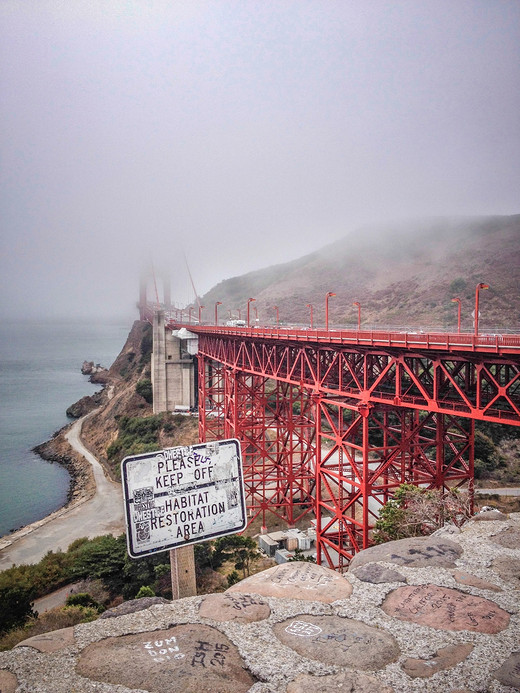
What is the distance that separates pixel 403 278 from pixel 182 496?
99543 mm

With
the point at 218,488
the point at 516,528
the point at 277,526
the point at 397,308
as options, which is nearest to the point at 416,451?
the point at 516,528

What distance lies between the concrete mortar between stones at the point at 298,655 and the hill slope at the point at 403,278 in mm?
43302

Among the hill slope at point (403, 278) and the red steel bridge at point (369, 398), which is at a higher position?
the hill slope at point (403, 278)

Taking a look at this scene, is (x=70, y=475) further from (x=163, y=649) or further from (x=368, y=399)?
(x=163, y=649)

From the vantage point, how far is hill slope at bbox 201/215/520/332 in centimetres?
7319

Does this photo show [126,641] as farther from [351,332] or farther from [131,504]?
[351,332]

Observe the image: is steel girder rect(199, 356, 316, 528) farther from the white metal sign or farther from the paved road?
the white metal sign

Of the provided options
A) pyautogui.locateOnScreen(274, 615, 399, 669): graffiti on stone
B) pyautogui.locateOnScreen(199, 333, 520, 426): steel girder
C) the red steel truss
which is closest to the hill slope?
the red steel truss

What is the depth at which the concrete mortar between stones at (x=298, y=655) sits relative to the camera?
5.75 metres

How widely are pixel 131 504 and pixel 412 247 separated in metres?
122

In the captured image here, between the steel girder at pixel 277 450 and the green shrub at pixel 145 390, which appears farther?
the green shrub at pixel 145 390

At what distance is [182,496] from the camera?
6.92 meters

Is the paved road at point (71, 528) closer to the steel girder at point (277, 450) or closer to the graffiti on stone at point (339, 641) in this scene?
the steel girder at point (277, 450)

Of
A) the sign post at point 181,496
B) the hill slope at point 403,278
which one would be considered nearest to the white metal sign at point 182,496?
the sign post at point 181,496
